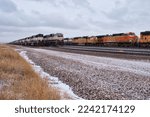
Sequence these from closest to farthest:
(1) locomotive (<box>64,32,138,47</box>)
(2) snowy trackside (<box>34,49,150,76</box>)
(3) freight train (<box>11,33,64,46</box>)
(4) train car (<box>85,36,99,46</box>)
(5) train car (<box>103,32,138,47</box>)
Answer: (2) snowy trackside (<box>34,49,150,76</box>), (5) train car (<box>103,32,138,47</box>), (1) locomotive (<box>64,32,138,47</box>), (4) train car (<box>85,36,99,46</box>), (3) freight train (<box>11,33,64,46</box>)

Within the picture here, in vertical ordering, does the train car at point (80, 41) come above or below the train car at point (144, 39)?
below

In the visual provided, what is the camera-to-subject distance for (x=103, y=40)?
6894 centimetres

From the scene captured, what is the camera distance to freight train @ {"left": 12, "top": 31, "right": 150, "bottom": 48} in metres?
51.0

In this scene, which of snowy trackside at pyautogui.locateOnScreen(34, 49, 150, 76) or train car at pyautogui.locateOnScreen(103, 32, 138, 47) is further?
train car at pyautogui.locateOnScreen(103, 32, 138, 47)

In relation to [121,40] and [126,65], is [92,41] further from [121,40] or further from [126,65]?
[126,65]

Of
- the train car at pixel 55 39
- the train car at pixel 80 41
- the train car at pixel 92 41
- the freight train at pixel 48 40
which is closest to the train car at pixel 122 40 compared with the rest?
the train car at pixel 92 41

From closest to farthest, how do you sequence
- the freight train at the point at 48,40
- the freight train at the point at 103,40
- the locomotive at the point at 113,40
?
the freight train at the point at 103,40
the locomotive at the point at 113,40
the freight train at the point at 48,40

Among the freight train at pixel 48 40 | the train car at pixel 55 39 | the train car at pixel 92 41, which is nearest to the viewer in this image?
the train car at pixel 92 41

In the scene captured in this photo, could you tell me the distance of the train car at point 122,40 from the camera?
54.2m

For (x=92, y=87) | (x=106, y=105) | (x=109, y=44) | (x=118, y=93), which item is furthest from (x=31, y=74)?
(x=109, y=44)

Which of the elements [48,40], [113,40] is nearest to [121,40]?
[113,40]

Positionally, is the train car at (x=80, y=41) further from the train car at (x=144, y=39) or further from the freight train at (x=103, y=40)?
the train car at (x=144, y=39)

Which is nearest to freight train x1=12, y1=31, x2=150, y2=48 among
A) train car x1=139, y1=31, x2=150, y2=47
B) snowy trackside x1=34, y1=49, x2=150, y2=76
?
train car x1=139, y1=31, x2=150, y2=47

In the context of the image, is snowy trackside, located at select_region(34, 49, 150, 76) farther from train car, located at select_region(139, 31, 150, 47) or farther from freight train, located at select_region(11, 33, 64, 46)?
freight train, located at select_region(11, 33, 64, 46)
